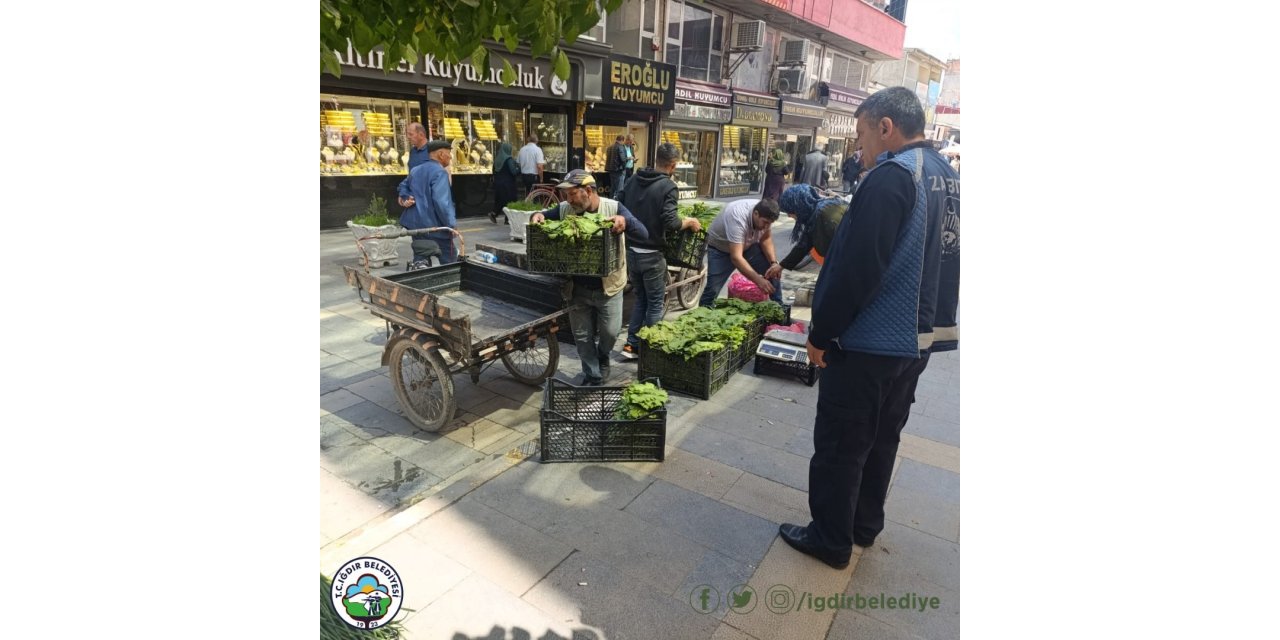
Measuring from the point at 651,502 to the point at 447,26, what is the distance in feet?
8.01

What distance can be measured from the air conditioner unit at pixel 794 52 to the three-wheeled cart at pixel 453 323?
2232 millimetres

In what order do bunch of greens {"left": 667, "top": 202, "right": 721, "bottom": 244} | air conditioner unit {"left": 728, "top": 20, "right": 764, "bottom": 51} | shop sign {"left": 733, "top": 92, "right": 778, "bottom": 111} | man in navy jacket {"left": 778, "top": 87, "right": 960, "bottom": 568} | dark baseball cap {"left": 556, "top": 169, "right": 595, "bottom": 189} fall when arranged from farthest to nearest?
1. bunch of greens {"left": 667, "top": 202, "right": 721, "bottom": 244}
2. dark baseball cap {"left": 556, "top": 169, "right": 595, "bottom": 189}
3. shop sign {"left": 733, "top": 92, "right": 778, "bottom": 111}
4. air conditioner unit {"left": 728, "top": 20, "right": 764, "bottom": 51}
5. man in navy jacket {"left": 778, "top": 87, "right": 960, "bottom": 568}

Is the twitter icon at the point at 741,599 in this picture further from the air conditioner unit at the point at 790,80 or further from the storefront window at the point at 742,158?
the storefront window at the point at 742,158

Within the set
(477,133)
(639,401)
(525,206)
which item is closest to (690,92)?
(639,401)

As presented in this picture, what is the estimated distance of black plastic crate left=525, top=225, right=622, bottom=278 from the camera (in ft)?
13.9

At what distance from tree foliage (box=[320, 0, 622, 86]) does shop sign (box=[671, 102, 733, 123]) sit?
1729 mm

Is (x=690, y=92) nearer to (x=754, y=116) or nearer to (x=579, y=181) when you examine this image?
(x=754, y=116)

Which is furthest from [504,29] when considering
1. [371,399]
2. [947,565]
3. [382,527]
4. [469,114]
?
[469,114]

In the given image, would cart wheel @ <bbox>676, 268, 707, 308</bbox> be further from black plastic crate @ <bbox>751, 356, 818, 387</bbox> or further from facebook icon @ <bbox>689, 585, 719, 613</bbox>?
facebook icon @ <bbox>689, 585, 719, 613</bbox>

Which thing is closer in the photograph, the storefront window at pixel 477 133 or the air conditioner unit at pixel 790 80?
the air conditioner unit at pixel 790 80

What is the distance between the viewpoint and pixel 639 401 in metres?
3.69

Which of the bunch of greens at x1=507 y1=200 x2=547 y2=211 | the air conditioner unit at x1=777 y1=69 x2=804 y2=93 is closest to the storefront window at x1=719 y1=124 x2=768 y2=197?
the air conditioner unit at x1=777 y1=69 x2=804 y2=93

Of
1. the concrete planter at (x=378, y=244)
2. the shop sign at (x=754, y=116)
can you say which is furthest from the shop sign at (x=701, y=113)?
the concrete planter at (x=378, y=244)

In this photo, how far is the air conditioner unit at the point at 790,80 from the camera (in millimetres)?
2754
